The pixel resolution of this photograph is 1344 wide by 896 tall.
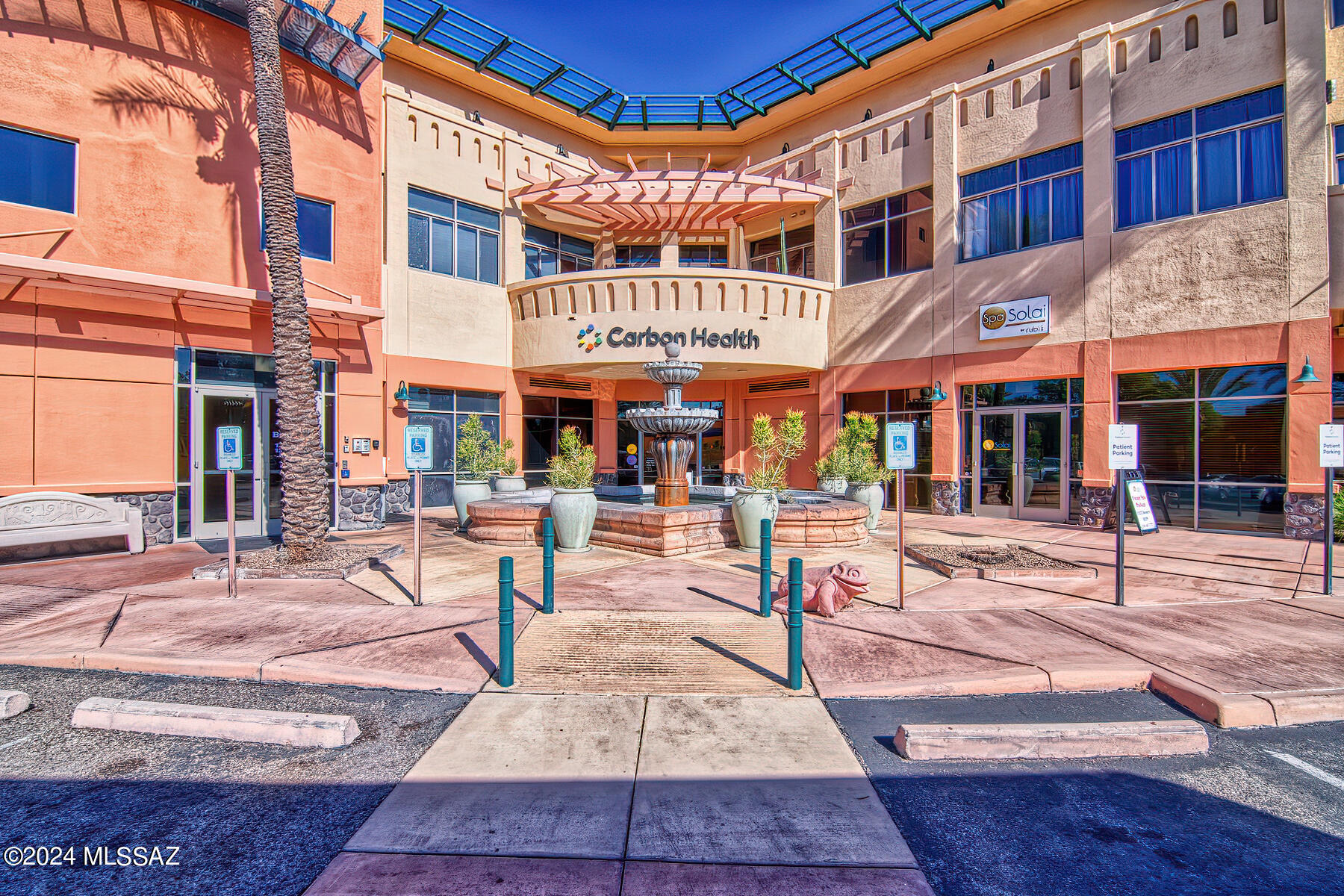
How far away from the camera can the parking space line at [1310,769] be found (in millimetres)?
3947

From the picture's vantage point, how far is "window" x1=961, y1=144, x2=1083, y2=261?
15.7 metres

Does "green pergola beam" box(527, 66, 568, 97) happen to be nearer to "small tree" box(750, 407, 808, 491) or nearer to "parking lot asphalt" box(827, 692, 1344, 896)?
"small tree" box(750, 407, 808, 491)

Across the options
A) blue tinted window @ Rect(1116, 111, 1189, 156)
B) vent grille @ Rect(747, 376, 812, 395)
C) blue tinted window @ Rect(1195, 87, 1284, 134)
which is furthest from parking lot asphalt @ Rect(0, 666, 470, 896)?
blue tinted window @ Rect(1195, 87, 1284, 134)

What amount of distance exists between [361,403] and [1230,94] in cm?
2095

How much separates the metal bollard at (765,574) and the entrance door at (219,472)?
11.0 meters

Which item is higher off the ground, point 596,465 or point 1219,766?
point 596,465

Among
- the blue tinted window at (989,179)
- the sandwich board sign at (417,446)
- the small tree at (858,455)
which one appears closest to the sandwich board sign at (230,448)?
the sandwich board sign at (417,446)

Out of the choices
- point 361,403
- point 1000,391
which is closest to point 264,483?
point 361,403

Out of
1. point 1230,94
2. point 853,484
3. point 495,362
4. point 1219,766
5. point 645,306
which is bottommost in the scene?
point 1219,766

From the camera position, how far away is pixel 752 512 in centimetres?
1079

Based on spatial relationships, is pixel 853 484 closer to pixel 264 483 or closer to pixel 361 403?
pixel 361 403

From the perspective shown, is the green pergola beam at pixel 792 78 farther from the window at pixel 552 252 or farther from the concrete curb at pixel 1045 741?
the concrete curb at pixel 1045 741

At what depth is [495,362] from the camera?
19.7 metres

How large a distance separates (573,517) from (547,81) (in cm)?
1698
